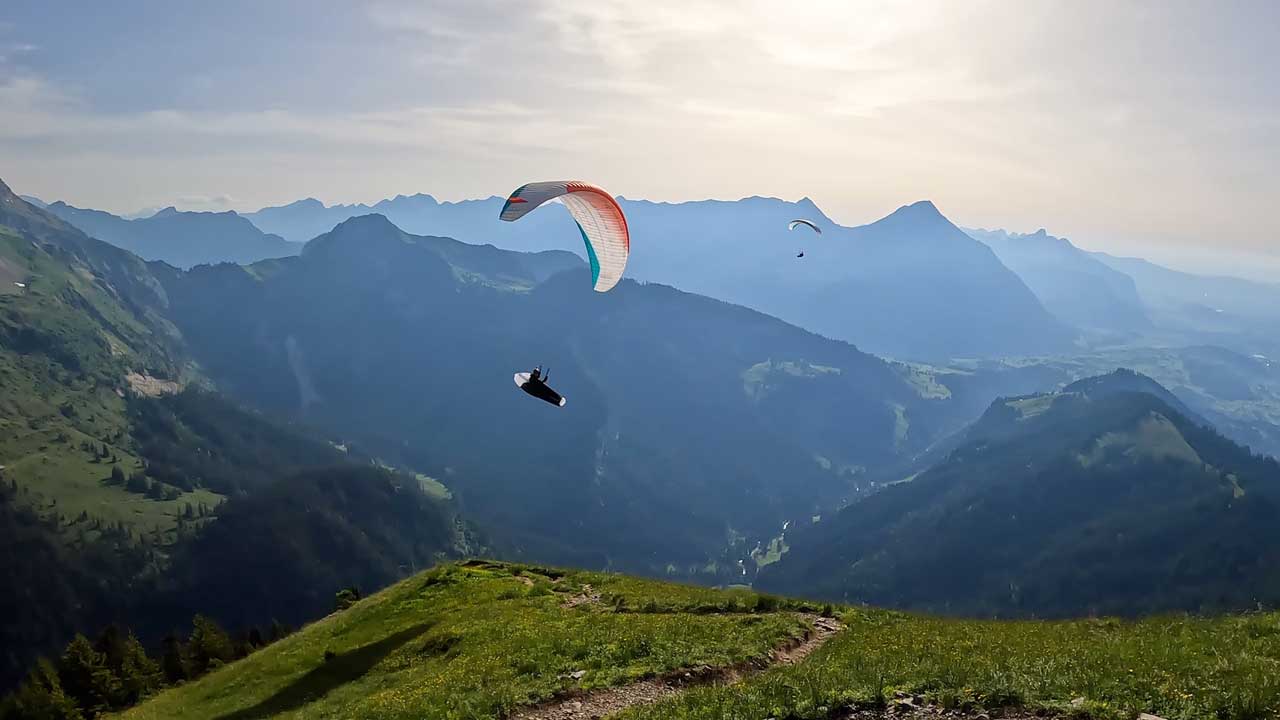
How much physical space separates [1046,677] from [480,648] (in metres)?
20.8

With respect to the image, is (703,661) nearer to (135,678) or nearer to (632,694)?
(632,694)

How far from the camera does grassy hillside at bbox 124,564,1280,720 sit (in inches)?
639

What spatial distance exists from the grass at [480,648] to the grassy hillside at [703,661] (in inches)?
4.7

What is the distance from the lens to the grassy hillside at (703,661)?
1622 centimetres

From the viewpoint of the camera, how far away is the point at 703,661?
23.3m

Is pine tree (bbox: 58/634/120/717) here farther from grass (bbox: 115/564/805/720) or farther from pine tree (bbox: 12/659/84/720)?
grass (bbox: 115/564/805/720)

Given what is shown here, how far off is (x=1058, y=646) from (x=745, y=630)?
11054 millimetres

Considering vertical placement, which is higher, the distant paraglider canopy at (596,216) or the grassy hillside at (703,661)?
the distant paraglider canopy at (596,216)

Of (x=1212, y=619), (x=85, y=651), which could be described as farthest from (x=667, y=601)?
(x=85, y=651)

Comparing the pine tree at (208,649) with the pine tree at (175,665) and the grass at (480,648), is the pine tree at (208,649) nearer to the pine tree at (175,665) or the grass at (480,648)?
the pine tree at (175,665)

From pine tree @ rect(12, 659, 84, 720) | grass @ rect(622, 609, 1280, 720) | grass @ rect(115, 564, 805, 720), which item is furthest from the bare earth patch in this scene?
pine tree @ rect(12, 659, 84, 720)

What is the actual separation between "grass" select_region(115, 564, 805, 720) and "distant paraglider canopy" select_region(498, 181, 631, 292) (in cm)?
1995

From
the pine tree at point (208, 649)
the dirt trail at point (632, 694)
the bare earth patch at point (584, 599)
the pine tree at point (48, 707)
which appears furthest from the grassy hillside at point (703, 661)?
the pine tree at point (208, 649)

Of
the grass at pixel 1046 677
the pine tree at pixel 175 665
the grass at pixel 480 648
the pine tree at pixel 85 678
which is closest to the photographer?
the grass at pixel 1046 677
